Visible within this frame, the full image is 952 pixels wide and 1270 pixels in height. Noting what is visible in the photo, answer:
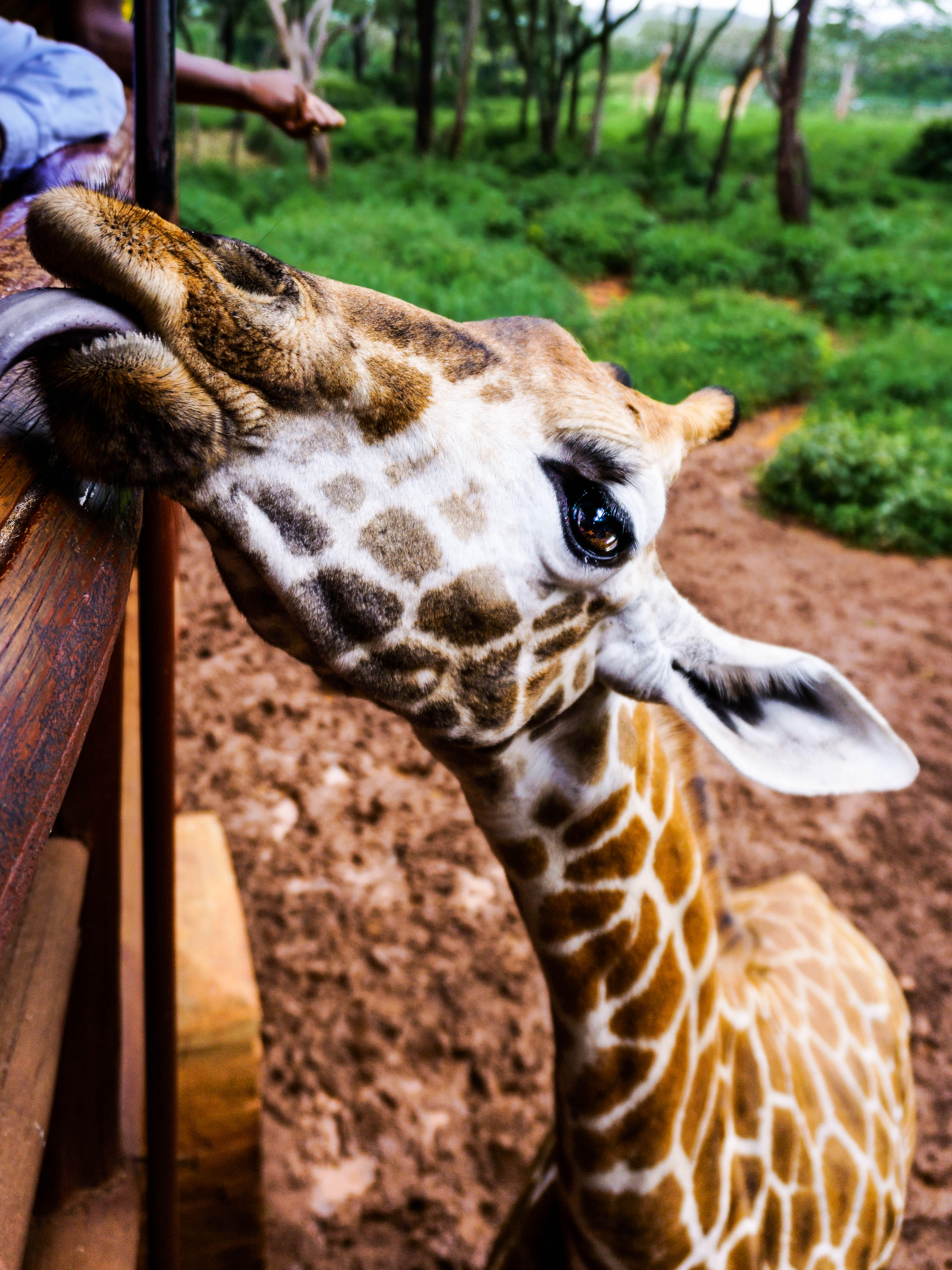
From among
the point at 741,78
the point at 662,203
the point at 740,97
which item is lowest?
the point at 662,203

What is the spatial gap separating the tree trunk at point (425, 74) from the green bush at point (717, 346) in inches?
308

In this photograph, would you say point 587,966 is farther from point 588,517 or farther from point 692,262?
point 692,262

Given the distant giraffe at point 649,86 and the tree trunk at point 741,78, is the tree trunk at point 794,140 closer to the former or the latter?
the tree trunk at point 741,78

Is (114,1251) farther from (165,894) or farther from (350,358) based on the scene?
(350,358)

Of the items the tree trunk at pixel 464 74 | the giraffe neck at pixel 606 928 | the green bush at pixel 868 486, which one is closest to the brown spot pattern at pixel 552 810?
the giraffe neck at pixel 606 928

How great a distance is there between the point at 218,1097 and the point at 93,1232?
2.09ft

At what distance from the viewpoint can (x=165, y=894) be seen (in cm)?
148

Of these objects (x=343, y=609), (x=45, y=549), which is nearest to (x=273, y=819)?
(x=343, y=609)

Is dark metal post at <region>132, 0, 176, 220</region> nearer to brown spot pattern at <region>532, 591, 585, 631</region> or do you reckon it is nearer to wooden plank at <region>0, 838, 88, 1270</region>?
brown spot pattern at <region>532, 591, 585, 631</region>


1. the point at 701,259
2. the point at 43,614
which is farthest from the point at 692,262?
the point at 43,614

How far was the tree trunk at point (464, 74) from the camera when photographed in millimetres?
16750

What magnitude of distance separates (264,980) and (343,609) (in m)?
2.73

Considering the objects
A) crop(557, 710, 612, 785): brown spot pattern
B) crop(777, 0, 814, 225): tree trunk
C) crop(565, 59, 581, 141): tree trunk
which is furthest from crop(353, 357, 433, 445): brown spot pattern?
crop(565, 59, 581, 141): tree trunk

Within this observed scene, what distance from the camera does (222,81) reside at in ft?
7.08
